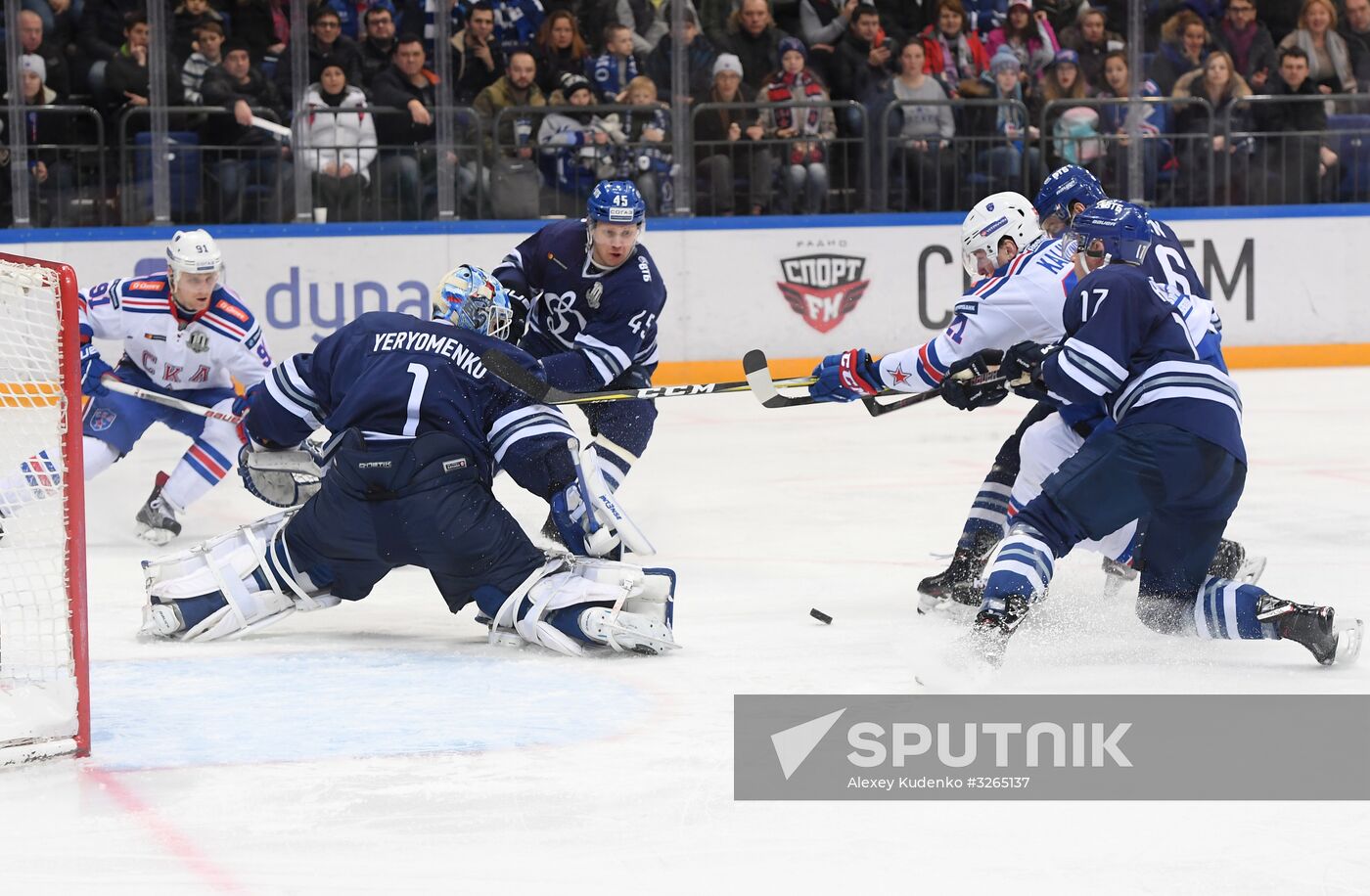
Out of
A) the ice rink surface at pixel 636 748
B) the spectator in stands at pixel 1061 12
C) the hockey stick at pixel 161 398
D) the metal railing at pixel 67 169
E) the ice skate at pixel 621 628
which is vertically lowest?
the ice rink surface at pixel 636 748

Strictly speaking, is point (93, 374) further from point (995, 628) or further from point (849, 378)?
point (995, 628)

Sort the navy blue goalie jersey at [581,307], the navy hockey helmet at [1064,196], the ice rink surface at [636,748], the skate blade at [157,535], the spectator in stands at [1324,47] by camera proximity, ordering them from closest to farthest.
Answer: the ice rink surface at [636,748] → the navy hockey helmet at [1064,196] → the navy blue goalie jersey at [581,307] → the skate blade at [157,535] → the spectator in stands at [1324,47]

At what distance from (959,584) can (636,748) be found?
142 centimetres

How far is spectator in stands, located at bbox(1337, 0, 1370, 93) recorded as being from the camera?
32.4ft

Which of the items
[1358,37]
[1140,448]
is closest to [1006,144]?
[1358,37]

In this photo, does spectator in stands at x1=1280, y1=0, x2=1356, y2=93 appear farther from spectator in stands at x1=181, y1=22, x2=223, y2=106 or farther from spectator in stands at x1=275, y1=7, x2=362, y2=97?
spectator in stands at x1=181, y1=22, x2=223, y2=106

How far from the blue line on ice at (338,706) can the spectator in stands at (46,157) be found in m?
5.28

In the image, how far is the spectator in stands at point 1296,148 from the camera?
9.69m

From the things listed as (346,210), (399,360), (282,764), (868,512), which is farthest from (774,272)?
(282,764)

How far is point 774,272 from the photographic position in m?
9.27

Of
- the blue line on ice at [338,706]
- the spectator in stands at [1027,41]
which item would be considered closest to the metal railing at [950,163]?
the spectator in stands at [1027,41]

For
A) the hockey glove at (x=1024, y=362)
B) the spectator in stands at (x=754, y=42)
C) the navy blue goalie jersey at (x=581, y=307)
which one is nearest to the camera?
the hockey glove at (x=1024, y=362)

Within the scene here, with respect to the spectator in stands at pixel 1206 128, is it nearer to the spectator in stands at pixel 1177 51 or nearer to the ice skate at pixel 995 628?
the spectator in stands at pixel 1177 51

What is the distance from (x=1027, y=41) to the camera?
384 inches
